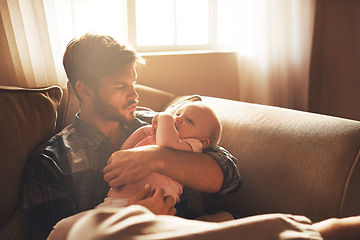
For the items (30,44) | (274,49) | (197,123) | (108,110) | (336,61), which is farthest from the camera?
(336,61)

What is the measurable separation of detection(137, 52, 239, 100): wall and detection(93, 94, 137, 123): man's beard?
861mm

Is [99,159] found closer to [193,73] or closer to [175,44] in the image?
[193,73]

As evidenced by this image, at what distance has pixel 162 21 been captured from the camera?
2.55 m

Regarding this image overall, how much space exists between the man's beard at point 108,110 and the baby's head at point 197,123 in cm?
22

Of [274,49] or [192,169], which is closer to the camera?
[192,169]

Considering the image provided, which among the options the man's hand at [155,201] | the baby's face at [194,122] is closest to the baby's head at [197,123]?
the baby's face at [194,122]

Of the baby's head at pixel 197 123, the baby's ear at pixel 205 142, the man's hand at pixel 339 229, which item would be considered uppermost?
the baby's head at pixel 197 123

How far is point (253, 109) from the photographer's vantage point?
1.43m

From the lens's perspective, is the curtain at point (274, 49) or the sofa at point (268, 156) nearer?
the sofa at point (268, 156)

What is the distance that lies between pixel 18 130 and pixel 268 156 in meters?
0.90

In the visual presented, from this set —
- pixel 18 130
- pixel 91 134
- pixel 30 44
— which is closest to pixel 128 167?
pixel 91 134

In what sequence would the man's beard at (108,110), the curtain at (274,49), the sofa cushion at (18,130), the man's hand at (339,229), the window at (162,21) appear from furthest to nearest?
1. the curtain at (274,49)
2. the window at (162,21)
3. the man's beard at (108,110)
4. the sofa cushion at (18,130)
5. the man's hand at (339,229)

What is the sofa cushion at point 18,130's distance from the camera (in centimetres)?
105

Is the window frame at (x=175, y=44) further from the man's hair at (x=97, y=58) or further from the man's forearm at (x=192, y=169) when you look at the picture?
the man's forearm at (x=192, y=169)
